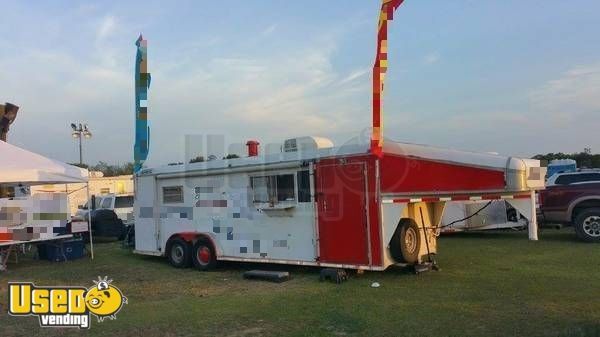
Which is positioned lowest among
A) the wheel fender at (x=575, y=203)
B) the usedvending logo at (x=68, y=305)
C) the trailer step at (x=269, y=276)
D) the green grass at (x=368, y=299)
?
the green grass at (x=368, y=299)

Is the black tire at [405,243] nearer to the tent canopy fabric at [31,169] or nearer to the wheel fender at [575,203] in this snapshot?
the wheel fender at [575,203]

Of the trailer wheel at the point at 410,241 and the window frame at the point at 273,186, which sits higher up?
the window frame at the point at 273,186

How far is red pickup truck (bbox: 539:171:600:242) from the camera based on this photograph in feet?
44.3

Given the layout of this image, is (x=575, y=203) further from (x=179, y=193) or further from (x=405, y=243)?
(x=179, y=193)

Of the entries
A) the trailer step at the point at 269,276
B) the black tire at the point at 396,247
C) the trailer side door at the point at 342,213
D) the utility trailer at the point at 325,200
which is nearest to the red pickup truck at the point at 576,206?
the utility trailer at the point at 325,200

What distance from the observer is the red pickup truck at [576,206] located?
44.3 feet

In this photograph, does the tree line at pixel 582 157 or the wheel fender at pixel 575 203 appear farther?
the tree line at pixel 582 157

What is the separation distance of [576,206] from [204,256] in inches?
372

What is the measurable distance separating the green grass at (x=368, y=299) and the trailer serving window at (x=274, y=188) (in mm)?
1523

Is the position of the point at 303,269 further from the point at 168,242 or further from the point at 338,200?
the point at 168,242

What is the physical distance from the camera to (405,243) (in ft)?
31.6

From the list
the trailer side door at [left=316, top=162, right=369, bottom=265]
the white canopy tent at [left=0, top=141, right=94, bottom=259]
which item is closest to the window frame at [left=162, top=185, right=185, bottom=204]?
the white canopy tent at [left=0, top=141, right=94, bottom=259]

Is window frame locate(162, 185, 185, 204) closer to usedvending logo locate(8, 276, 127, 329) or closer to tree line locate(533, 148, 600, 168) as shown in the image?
usedvending logo locate(8, 276, 127, 329)

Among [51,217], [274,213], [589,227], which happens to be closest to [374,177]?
[274,213]
